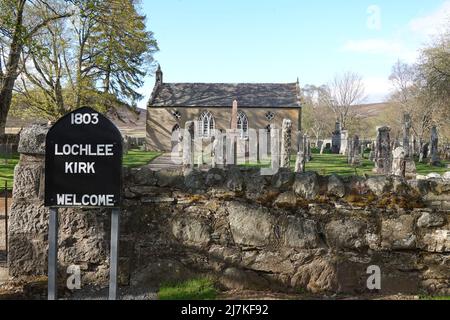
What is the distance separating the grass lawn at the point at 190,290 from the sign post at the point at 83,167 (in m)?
0.94

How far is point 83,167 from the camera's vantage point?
360cm

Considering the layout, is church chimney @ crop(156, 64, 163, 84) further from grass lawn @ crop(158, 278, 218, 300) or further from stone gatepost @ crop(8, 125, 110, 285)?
grass lawn @ crop(158, 278, 218, 300)

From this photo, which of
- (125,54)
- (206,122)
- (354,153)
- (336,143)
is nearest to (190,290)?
(354,153)

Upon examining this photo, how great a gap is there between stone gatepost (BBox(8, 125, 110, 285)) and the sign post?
0.90 meters

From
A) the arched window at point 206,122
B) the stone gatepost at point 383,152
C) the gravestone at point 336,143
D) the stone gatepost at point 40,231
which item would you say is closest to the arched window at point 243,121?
the arched window at point 206,122

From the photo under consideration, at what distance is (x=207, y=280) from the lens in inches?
173

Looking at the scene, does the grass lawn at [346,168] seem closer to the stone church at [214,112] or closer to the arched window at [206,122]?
the stone church at [214,112]

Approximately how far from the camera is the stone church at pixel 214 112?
44000mm

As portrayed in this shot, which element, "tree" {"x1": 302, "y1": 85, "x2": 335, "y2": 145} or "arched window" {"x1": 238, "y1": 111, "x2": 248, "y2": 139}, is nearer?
"arched window" {"x1": 238, "y1": 111, "x2": 248, "y2": 139}

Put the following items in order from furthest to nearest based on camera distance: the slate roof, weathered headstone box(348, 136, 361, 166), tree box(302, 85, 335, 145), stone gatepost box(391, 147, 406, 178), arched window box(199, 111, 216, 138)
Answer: tree box(302, 85, 335, 145)
arched window box(199, 111, 216, 138)
the slate roof
weathered headstone box(348, 136, 361, 166)
stone gatepost box(391, 147, 406, 178)

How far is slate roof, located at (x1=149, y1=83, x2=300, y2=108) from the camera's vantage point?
4453 centimetres

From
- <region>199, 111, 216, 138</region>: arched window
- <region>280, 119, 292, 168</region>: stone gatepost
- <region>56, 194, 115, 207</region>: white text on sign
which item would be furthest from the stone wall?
<region>199, 111, 216, 138</region>: arched window

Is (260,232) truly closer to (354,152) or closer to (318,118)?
(354,152)

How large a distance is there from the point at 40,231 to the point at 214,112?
40746 millimetres
